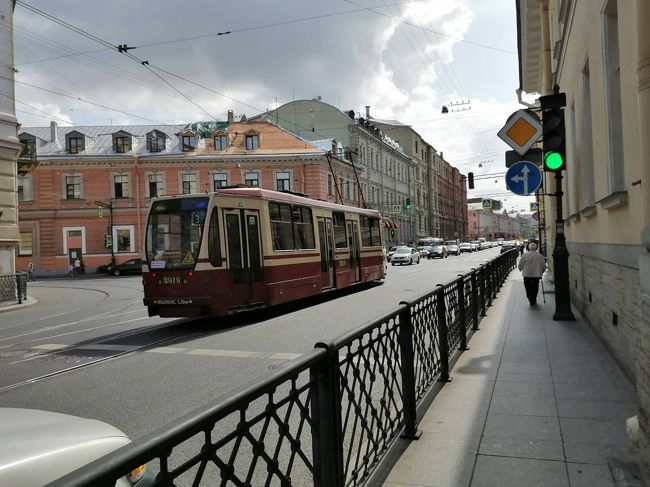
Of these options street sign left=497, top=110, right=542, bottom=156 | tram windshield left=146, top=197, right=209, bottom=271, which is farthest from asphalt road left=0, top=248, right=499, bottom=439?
street sign left=497, top=110, right=542, bottom=156

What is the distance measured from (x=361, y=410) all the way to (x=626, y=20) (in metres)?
4.76

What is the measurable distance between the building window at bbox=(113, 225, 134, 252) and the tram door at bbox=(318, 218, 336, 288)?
3191 centimetres

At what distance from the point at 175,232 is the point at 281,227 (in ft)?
9.45

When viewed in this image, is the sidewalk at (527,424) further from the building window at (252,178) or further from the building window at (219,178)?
the building window at (219,178)

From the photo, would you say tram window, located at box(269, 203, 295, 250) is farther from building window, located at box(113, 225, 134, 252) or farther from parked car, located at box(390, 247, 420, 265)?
building window, located at box(113, 225, 134, 252)

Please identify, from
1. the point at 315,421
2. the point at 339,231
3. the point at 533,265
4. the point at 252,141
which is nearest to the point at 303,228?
the point at 339,231

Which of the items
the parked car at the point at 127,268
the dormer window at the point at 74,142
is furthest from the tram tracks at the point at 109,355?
the dormer window at the point at 74,142

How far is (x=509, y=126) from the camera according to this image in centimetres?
861

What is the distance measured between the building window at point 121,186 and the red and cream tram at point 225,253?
33943 mm

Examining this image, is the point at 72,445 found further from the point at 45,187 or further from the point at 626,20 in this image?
the point at 45,187

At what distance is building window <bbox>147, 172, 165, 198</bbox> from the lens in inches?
1754

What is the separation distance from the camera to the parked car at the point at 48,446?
2062 millimetres

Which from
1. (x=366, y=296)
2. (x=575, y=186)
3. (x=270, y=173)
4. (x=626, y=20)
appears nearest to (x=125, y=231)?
(x=270, y=173)

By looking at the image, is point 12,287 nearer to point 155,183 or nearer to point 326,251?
point 326,251
